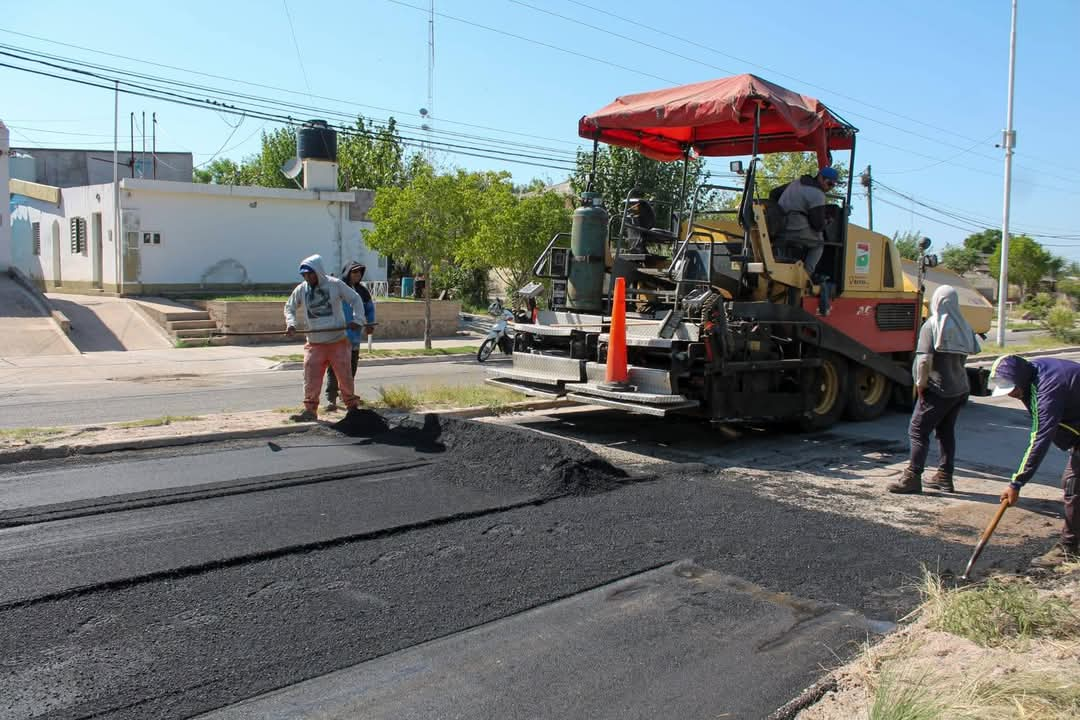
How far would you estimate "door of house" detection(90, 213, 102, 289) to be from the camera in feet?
82.6

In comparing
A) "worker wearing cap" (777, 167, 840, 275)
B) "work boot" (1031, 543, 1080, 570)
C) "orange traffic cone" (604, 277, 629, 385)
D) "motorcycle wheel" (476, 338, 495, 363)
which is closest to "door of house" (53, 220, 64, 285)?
"motorcycle wheel" (476, 338, 495, 363)

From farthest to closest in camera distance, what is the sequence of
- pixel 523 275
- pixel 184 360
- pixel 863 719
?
pixel 523 275 < pixel 184 360 < pixel 863 719

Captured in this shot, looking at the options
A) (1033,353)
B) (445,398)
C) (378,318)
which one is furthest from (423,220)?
(1033,353)

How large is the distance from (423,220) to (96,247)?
37.3 ft

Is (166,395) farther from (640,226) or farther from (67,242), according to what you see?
(67,242)

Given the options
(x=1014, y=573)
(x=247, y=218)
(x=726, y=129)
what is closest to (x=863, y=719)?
(x=1014, y=573)

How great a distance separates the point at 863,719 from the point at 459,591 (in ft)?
6.93

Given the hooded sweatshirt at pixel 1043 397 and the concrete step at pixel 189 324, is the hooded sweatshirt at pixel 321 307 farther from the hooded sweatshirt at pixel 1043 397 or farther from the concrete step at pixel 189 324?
the concrete step at pixel 189 324

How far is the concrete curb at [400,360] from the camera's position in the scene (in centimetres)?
1653

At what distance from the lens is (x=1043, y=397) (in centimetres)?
530

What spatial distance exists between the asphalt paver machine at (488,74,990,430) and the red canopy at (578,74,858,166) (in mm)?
20

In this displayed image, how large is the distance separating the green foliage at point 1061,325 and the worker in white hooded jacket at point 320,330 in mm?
24633

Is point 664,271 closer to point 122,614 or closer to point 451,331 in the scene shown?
point 122,614

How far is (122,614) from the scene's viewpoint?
4.21m
